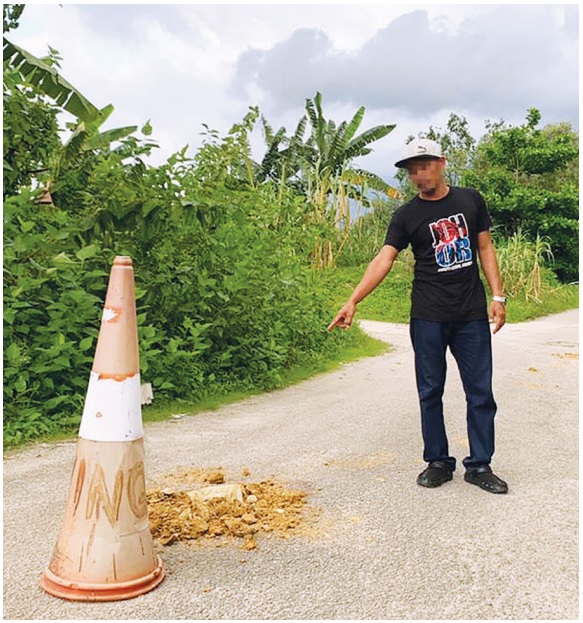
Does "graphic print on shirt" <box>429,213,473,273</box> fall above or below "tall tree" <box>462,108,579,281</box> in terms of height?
below

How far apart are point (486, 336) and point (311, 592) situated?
6.76 feet

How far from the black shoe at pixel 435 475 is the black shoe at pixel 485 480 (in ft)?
0.38

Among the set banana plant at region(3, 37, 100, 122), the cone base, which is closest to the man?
the cone base

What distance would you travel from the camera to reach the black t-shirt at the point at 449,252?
4.67 meters

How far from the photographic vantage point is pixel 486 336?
471cm

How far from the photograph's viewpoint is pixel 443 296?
468 cm

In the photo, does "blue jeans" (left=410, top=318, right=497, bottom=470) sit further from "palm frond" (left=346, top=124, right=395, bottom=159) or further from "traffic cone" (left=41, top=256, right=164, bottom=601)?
"palm frond" (left=346, top=124, right=395, bottom=159)

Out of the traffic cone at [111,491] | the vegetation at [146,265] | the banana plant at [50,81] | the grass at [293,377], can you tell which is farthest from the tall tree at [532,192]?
the traffic cone at [111,491]

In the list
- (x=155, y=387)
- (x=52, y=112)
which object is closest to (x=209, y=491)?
A: (x=155, y=387)

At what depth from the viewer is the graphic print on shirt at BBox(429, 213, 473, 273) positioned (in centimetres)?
466

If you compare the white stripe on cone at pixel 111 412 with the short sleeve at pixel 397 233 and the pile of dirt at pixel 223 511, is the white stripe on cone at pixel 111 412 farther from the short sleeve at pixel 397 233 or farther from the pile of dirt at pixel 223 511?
the short sleeve at pixel 397 233

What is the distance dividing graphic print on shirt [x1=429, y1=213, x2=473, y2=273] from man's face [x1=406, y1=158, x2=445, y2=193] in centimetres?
21

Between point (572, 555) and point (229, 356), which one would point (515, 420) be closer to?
point (229, 356)

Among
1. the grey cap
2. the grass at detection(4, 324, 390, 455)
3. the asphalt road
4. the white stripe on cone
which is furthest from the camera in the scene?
the grass at detection(4, 324, 390, 455)
